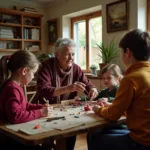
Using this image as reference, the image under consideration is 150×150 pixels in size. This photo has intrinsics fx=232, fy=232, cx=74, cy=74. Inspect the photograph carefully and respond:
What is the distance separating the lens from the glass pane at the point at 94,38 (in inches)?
171

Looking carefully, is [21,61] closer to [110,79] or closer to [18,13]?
[110,79]

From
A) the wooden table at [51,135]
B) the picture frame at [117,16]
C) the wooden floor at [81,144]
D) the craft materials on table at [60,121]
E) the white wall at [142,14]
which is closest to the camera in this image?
the wooden table at [51,135]

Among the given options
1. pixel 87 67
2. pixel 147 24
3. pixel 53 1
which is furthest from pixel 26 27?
pixel 147 24

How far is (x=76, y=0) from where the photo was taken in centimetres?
445

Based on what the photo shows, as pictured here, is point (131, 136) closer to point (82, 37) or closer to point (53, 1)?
point (82, 37)

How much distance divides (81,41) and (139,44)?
11.4 ft

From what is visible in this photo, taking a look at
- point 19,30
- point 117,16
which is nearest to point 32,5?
point 19,30

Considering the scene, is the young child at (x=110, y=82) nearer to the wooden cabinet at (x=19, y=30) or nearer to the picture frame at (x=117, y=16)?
the picture frame at (x=117, y=16)

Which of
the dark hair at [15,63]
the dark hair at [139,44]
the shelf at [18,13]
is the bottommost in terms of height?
the dark hair at [15,63]

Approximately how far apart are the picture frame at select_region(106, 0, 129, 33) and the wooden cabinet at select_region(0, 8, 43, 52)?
1812 millimetres

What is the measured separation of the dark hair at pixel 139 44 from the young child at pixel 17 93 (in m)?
0.64

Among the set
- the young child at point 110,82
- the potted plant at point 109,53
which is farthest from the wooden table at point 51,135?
the potted plant at point 109,53

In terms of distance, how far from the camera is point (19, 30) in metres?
4.84

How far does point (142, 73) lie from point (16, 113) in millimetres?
756
